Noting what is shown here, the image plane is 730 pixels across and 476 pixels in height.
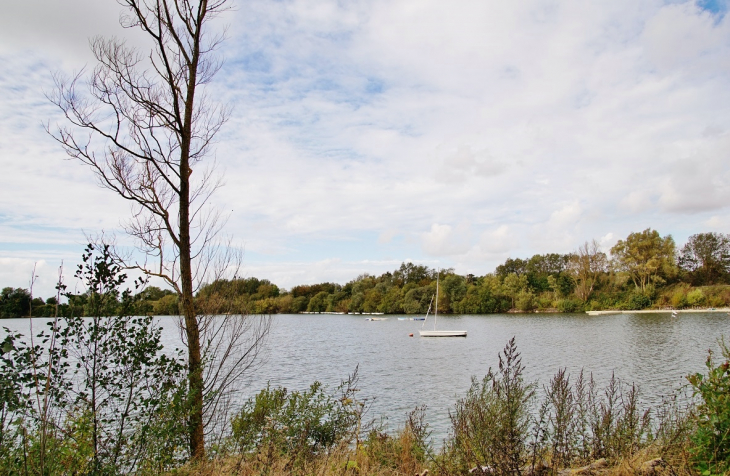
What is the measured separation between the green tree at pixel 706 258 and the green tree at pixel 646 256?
20.3ft

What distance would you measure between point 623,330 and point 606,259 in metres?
49.6

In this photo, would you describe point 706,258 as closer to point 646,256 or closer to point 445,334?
point 646,256

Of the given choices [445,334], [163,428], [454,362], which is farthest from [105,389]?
[445,334]

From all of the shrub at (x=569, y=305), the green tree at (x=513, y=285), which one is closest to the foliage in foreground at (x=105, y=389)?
the shrub at (x=569, y=305)

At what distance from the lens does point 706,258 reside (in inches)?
3391

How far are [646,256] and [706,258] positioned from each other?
40.7 ft

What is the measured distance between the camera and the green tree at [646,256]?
269 feet

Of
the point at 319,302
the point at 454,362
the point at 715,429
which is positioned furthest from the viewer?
the point at 319,302

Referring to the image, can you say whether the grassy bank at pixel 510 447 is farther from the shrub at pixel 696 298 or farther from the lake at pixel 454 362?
the shrub at pixel 696 298

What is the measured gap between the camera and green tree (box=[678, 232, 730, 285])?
8375 centimetres

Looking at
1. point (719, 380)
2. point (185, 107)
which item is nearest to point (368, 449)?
point (719, 380)

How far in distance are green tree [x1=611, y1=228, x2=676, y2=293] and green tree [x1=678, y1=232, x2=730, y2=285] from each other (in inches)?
244

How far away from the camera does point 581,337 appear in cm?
4050

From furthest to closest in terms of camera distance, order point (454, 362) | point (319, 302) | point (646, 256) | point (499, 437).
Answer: point (319, 302) → point (646, 256) → point (454, 362) → point (499, 437)
